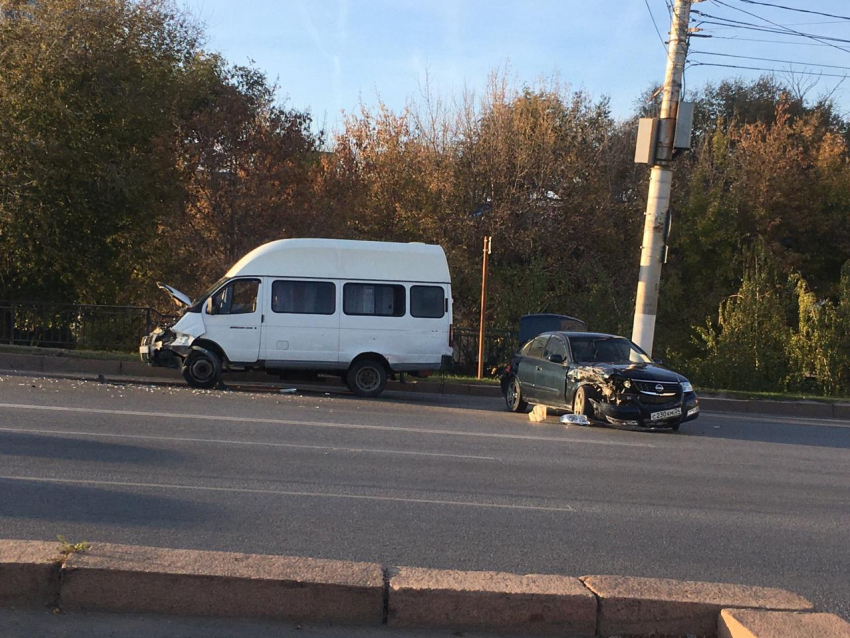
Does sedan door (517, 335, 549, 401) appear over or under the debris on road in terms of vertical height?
over

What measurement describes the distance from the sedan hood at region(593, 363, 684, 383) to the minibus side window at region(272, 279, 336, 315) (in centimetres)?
503

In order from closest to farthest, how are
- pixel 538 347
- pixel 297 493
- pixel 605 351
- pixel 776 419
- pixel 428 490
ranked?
pixel 297 493, pixel 428 490, pixel 605 351, pixel 538 347, pixel 776 419

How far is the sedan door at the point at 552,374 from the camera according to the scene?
14.6 meters

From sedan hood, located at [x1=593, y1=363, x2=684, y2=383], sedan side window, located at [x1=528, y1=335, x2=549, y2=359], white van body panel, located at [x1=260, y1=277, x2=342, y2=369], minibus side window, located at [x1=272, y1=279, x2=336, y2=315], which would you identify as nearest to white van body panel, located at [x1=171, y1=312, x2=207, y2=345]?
white van body panel, located at [x1=260, y1=277, x2=342, y2=369]

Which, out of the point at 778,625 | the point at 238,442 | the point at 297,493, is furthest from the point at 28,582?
the point at 238,442

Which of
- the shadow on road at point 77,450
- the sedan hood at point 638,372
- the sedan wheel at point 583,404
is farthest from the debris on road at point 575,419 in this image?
the shadow on road at point 77,450

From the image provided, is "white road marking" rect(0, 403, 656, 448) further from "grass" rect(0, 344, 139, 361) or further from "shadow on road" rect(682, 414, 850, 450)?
"grass" rect(0, 344, 139, 361)

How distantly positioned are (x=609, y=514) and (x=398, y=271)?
9321 millimetres

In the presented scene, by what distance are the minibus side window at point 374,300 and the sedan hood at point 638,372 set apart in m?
4.11

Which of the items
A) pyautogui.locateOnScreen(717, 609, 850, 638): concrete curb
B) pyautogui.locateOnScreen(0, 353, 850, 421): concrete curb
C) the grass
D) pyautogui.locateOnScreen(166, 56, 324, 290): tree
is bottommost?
pyautogui.locateOnScreen(0, 353, 850, 421): concrete curb

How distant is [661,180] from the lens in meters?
17.6

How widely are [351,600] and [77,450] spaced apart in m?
5.44

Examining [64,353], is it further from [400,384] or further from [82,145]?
[400,384]

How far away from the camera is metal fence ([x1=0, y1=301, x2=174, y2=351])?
21.9m
